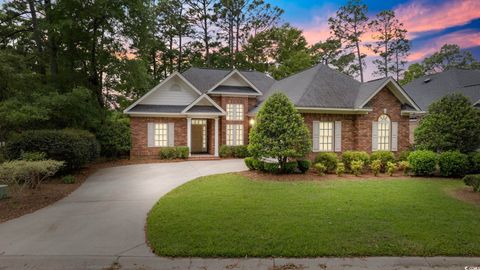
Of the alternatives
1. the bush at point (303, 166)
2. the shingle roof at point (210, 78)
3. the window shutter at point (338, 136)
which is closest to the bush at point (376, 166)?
the bush at point (303, 166)

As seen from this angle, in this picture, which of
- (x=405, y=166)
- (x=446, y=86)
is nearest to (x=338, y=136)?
(x=405, y=166)

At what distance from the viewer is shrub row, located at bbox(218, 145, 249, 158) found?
2031 cm

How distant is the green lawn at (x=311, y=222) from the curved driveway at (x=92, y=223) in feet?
1.59

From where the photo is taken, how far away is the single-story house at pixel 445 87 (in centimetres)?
2393

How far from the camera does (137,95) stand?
89.8 feet

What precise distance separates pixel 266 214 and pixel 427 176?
34.4 feet

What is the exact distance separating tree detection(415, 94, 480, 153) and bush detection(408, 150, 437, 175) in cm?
100

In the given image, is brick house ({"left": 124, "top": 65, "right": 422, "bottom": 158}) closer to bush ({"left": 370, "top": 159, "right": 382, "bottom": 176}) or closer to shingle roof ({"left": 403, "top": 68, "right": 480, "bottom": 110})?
bush ({"left": 370, "top": 159, "right": 382, "bottom": 176})

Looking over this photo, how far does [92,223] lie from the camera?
6801mm

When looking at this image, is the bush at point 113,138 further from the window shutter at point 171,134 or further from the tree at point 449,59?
the tree at point 449,59

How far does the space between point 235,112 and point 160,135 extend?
18.8ft

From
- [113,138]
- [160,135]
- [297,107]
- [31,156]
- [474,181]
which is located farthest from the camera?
[160,135]

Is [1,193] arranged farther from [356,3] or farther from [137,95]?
[356,3]

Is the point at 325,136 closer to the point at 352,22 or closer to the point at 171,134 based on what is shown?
the point at 171,134
